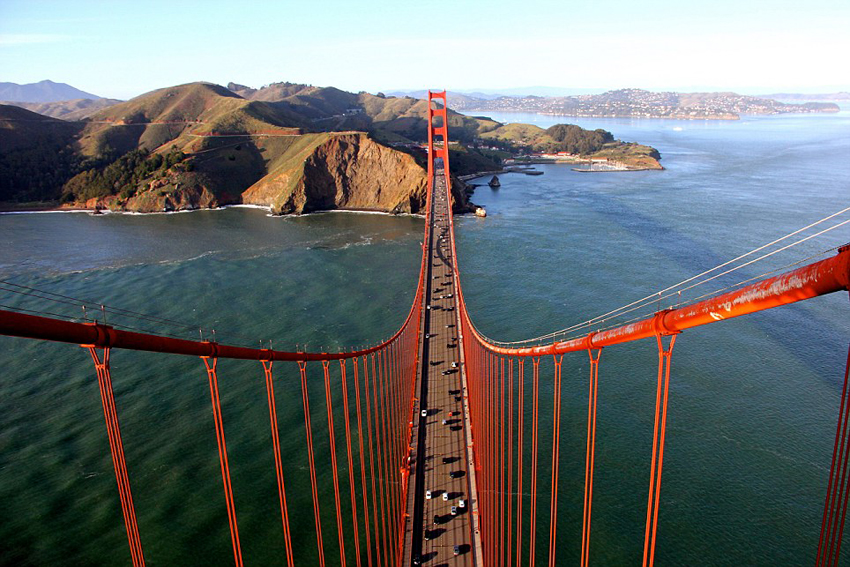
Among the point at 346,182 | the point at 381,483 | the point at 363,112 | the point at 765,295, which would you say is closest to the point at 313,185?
the point at 346,182

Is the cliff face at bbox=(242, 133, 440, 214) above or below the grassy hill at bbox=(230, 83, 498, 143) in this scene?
below

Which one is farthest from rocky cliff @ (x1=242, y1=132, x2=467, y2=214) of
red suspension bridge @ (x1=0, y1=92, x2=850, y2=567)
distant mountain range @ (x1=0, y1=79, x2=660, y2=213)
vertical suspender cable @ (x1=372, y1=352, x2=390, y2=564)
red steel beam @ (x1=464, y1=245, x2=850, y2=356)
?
red steel beam @ (x1=464, y1=245, x2=850, y2=356)

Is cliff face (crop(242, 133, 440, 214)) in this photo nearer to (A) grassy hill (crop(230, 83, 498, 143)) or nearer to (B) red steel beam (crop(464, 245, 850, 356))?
(A) grassy hill (crop(230, 83, 498, 143))

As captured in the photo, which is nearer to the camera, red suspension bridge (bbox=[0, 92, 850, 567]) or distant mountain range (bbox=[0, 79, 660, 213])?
red suspension bridge (bbox=[0, 92, 850, 567])

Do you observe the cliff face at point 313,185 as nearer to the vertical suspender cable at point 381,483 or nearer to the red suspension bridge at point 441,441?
the red suspension bridge at point 441,441

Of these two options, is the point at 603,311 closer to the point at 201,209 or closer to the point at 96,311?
the point at 96,311

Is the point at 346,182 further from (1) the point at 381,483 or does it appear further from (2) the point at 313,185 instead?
(1) the point at 381,483

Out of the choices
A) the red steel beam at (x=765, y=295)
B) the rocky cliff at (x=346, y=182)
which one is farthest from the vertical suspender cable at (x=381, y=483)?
the rocky cliff at (x=346, y=182)
